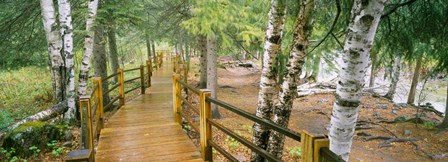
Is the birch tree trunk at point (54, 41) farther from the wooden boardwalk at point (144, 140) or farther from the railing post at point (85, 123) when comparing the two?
the railing post at point (85, 123)

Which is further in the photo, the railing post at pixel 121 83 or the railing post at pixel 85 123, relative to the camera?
the railing post at pixel 121 83

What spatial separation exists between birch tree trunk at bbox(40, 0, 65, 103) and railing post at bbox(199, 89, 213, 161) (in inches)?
208

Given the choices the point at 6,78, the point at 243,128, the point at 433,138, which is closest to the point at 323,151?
the point at 243,128

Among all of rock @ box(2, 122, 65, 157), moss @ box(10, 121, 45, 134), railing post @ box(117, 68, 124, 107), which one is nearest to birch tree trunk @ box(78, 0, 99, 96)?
railing post @ box(117, 68, 124, 107)

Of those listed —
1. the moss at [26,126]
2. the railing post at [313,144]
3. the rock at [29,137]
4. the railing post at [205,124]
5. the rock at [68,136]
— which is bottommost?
the rock at [68,136]

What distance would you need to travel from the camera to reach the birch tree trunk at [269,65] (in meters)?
5.30

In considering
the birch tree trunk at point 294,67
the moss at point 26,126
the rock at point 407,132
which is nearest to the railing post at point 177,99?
the birch tree trunk at point 294,67

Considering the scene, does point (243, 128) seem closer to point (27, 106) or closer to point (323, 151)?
point (323, 151)

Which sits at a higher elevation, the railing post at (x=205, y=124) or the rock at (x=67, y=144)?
the railing post at (x=205, y=124)

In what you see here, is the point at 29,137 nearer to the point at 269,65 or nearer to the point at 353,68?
the point at 269,65

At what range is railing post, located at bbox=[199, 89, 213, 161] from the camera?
438 cm

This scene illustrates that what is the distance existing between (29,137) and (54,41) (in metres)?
2.75

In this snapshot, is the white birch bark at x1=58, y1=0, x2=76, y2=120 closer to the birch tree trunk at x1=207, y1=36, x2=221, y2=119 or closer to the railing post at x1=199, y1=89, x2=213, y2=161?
the birch tree trunk at x1=207, y1=36, x2=221, y2=119

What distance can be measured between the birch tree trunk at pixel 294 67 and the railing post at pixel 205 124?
1.30 metres
